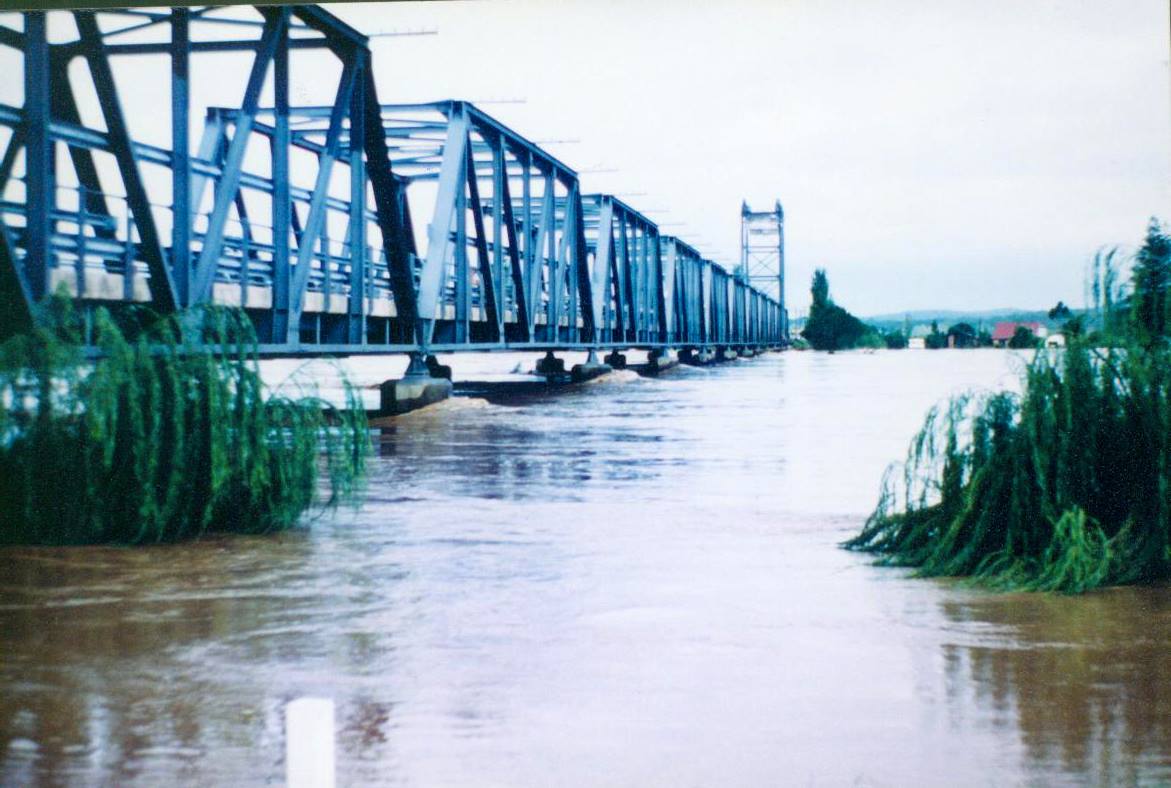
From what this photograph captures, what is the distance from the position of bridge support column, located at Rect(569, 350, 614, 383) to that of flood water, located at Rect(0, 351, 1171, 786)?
40.2 ft

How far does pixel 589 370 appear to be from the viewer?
648 inches

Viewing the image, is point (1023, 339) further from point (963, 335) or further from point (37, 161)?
point (37, 161)

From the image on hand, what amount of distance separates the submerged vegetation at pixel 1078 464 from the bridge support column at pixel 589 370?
13.1 metres

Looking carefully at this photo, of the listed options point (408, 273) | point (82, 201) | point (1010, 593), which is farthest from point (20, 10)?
point (408, 273)

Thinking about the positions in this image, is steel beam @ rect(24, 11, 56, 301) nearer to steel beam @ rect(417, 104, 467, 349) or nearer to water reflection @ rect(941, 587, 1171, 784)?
water reflection @ rect(941, 587, 1171, 784)

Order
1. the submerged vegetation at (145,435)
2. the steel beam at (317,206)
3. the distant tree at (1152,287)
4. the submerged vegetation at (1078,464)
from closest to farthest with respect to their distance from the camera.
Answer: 1. the submerged vegetation at (1078,464)
2. the distant tree at (1152,287)
3. the submerged vegetation at (145,435)
4. the steel beam at (317,206)

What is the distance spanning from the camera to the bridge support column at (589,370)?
16.2 meters

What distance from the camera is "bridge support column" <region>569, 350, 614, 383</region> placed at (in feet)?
53.3

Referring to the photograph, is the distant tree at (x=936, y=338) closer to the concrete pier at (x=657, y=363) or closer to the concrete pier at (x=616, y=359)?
the concrete pier at (x=657, y=363)

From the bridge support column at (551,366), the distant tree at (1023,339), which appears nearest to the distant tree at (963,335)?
the distant tree at (1023,339)

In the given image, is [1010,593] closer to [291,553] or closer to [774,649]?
[774,649]

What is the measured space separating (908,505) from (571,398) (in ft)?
28.2

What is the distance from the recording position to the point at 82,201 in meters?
3.92

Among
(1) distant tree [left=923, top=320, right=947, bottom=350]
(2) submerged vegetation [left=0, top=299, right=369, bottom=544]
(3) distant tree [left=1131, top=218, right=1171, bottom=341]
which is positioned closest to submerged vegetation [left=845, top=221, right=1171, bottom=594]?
(3) distant tree [left=1131, top=218, right=1171, bottom=341]
